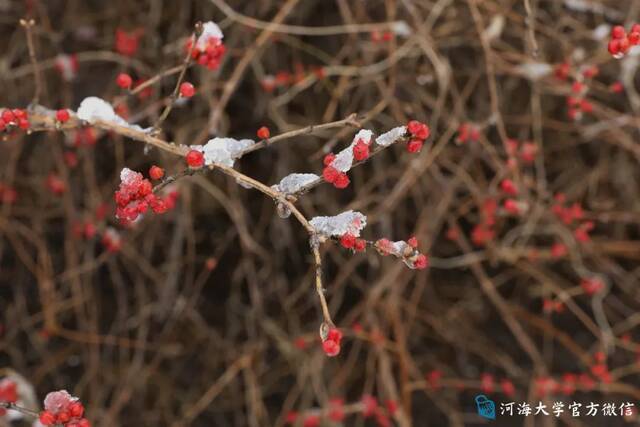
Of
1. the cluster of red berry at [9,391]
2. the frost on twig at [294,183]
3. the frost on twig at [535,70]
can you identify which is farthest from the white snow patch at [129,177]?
the frost on twig at [535,70]

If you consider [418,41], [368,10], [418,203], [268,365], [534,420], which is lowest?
[534,420]

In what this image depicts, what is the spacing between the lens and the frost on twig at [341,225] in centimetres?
80

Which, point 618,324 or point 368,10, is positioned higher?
point 368,10

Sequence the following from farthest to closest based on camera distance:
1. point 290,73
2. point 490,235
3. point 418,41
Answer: point 290,73
point 490,235
point 418,41

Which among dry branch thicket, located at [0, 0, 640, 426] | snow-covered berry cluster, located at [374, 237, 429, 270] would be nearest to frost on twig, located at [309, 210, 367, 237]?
snow-covered berry cluster, located at [374, 237, 429, 270]

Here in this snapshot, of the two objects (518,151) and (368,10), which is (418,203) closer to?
(518,151)

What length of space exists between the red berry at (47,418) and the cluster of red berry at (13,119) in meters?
0.37

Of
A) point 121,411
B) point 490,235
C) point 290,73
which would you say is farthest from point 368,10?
point 121,411

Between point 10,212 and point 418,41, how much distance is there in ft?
3.56

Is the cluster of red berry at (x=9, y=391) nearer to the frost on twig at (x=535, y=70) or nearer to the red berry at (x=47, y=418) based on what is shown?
the red berry at (x=47, y=418)

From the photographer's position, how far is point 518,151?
5.12ft

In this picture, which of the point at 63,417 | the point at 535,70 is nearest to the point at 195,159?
the point at 63,417

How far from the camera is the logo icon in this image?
1795 mm

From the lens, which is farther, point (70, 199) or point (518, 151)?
point (70, 199)
